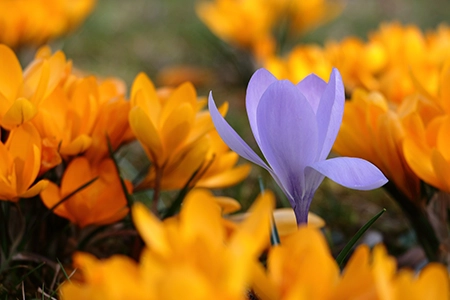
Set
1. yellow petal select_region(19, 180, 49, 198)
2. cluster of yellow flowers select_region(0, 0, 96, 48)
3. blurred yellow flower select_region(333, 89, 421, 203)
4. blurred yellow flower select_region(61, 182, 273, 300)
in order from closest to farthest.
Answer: blurred yellow flower select_region(61, 182, 273, 300) < yellow petal select_region(19, 180, 49, 198) < blurred yellow flower select_region(333, 89, 421, 203) < cluster of yellow flowers select_region(0, 0, 96, 48)

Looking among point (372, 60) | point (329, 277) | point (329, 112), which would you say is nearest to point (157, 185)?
point (329, 112)

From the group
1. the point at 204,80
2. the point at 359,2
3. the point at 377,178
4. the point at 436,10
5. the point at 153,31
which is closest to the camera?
the point at 377,178

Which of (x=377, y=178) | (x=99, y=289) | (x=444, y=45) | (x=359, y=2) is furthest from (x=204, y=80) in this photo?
(x=99, y=289)

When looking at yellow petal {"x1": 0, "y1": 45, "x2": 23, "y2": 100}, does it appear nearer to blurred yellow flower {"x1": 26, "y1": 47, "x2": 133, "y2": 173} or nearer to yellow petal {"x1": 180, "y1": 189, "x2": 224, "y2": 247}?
blurred yellow flower {"x1": 26, "y1": 47, "x2": 133, "y2": 173}

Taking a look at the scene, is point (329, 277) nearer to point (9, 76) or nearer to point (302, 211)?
point (302, 211)

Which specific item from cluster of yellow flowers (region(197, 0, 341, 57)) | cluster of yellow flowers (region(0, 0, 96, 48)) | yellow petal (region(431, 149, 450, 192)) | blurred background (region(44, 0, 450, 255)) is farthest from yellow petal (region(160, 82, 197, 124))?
cluster of yellow flowers (region(197, 0, 341, 57))

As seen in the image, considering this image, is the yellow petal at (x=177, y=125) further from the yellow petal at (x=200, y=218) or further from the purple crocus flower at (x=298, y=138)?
the yellow petal at (x=200, y=218)

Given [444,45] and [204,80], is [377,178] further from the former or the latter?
[204,80]
